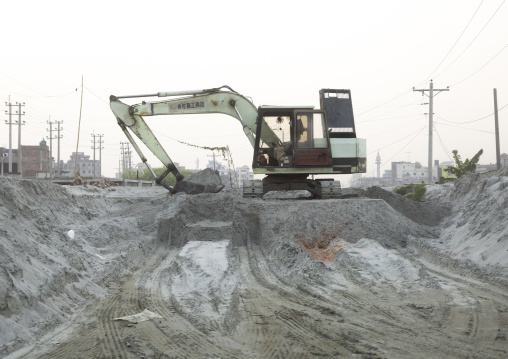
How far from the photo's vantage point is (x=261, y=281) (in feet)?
27.2

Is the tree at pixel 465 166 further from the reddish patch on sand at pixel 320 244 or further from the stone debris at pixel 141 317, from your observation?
the stone debris at pixel 141 317

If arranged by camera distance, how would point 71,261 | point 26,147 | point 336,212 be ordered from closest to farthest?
point 71,261, point 336,212, point 26,147

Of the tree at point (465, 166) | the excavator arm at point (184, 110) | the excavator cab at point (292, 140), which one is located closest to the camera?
the excavator cab at point (292, 140)

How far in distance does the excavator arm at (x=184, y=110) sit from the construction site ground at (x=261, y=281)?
9.47 feet

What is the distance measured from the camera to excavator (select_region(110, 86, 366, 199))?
14320 mm

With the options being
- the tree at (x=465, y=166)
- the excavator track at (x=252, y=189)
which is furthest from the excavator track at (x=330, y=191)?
the tree at (x=465, y=166)

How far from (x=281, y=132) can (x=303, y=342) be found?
10.1 m

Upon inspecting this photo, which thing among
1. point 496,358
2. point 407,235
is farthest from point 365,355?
point 407,235

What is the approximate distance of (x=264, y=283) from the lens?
8125mm

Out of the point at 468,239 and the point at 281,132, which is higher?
the point at 281,132

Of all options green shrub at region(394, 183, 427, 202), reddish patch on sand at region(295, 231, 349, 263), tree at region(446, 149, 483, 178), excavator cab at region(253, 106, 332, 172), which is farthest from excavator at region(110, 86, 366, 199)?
tree at region(446, 149, 483, 178)

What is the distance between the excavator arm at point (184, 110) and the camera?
→ 15781mm

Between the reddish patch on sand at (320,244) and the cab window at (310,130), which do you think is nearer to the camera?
the reddish patch on sand at (320,244)

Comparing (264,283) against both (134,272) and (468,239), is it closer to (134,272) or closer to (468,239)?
(134,272)
